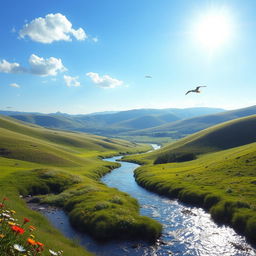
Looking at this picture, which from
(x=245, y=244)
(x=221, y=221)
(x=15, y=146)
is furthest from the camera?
(x=15, y=146)

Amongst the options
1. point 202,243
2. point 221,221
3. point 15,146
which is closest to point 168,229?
point 202,243

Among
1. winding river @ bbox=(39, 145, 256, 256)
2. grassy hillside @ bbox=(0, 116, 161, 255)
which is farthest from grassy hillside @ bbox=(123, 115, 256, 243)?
grassy hillside @ bbox=(0, 116, 161, 255)

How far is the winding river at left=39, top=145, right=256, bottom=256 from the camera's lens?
31.9 m

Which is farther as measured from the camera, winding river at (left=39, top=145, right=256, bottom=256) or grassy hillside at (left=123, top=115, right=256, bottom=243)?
grassy hillside at (left=123, top=115, right=256, bottom=243)

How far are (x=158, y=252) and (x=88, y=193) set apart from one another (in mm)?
27366

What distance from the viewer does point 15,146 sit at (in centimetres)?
11569

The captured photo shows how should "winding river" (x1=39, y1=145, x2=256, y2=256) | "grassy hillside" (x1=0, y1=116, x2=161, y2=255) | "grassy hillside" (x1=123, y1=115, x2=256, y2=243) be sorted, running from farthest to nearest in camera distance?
"grassy hillside" (x1=123, y1=115, x2=256, y2=243) → "grassy hillside" (x1=0, y1=116, x2=161, y2=255) → "winding river" (x1=39, y1=145, x2=256, y2=256)

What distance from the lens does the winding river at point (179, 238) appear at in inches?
1255

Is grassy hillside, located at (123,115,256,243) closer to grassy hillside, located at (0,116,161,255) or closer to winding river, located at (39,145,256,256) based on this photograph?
winding river, located at (39,145,256,256)

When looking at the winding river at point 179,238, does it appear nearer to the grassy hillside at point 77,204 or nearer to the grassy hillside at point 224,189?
the grassy hillside at point 77,204

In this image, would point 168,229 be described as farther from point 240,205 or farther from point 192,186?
point 192,186

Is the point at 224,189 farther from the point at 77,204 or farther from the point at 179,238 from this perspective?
the point at 77,204

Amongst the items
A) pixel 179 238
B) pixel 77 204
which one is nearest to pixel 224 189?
pixel 179 238

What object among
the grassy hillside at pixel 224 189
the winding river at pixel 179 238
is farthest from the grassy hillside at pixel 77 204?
the grassy hillside at pixel 224 189
